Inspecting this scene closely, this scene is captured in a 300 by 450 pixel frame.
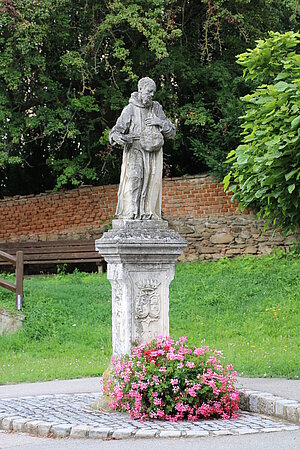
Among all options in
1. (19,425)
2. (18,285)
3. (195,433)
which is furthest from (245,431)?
(18,285)

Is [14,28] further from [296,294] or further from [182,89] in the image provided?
[296,294]

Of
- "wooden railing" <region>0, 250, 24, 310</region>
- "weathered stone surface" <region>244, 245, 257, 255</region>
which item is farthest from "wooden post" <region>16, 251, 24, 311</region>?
"weathered stone surface" <region>244, 245, 257, 255</region>

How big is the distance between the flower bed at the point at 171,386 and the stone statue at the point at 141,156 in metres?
1.71

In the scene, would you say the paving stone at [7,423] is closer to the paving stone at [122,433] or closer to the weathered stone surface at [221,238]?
the paving stone at [122,433]

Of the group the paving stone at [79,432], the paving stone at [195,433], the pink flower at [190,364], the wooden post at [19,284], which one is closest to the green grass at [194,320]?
the wooden post at [19,284]

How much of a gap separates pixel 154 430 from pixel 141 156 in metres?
Result: 3.35

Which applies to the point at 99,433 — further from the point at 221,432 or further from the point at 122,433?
the point at 221,432

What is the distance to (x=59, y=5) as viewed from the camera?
20.2m

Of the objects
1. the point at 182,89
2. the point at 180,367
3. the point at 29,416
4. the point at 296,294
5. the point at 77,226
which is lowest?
the point at 29,416

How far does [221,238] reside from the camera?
20.6m

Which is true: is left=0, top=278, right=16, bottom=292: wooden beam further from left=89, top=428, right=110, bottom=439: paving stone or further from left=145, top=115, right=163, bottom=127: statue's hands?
left=89, top=428, right=110, bottom=439: paving stone

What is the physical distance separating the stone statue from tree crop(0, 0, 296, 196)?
421 inches

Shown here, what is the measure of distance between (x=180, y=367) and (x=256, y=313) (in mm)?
7385

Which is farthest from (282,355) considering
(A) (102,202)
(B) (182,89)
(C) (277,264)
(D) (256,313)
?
(B) (182,89)
